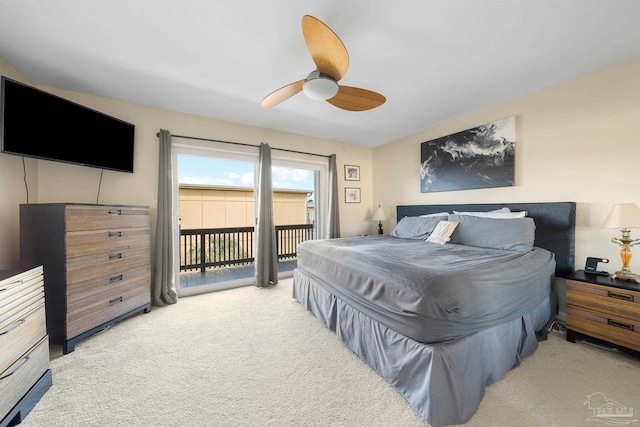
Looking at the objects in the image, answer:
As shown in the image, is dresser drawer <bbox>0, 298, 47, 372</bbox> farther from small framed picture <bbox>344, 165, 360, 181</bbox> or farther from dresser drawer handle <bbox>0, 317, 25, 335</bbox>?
small framed picture <bbox>344, 165, 360, 181</bbox>

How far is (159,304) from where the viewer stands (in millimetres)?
2816

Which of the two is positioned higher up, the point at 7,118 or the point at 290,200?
the point at 7,118

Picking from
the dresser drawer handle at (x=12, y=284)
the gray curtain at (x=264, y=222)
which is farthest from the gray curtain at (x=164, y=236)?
the dresser drawer handle at (x=12, y=284)

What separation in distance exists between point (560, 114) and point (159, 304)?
16.5 ft

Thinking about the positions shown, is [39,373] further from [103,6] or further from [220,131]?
[220,131]

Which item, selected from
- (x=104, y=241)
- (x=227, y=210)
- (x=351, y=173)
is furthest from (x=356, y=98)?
(x=227, y=210)

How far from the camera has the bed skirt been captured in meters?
1.22

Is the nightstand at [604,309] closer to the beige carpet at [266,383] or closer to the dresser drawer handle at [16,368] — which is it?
the beige carpet at [266,383]

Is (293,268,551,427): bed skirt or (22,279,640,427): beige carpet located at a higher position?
(293,268,551,427): bed skirt

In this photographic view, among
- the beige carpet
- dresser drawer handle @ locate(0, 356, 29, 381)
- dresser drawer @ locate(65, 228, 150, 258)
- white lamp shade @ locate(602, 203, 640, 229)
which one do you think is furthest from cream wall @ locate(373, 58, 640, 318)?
dresser drawer handle @ locate(0, 356, 29, 381)

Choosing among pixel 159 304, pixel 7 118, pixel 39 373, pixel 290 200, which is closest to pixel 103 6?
pixel 7 118

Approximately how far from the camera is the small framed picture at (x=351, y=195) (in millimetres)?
4551

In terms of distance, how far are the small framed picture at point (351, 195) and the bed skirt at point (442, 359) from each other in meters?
2.78

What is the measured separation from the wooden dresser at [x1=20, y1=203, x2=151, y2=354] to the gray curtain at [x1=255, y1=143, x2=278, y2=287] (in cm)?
155
